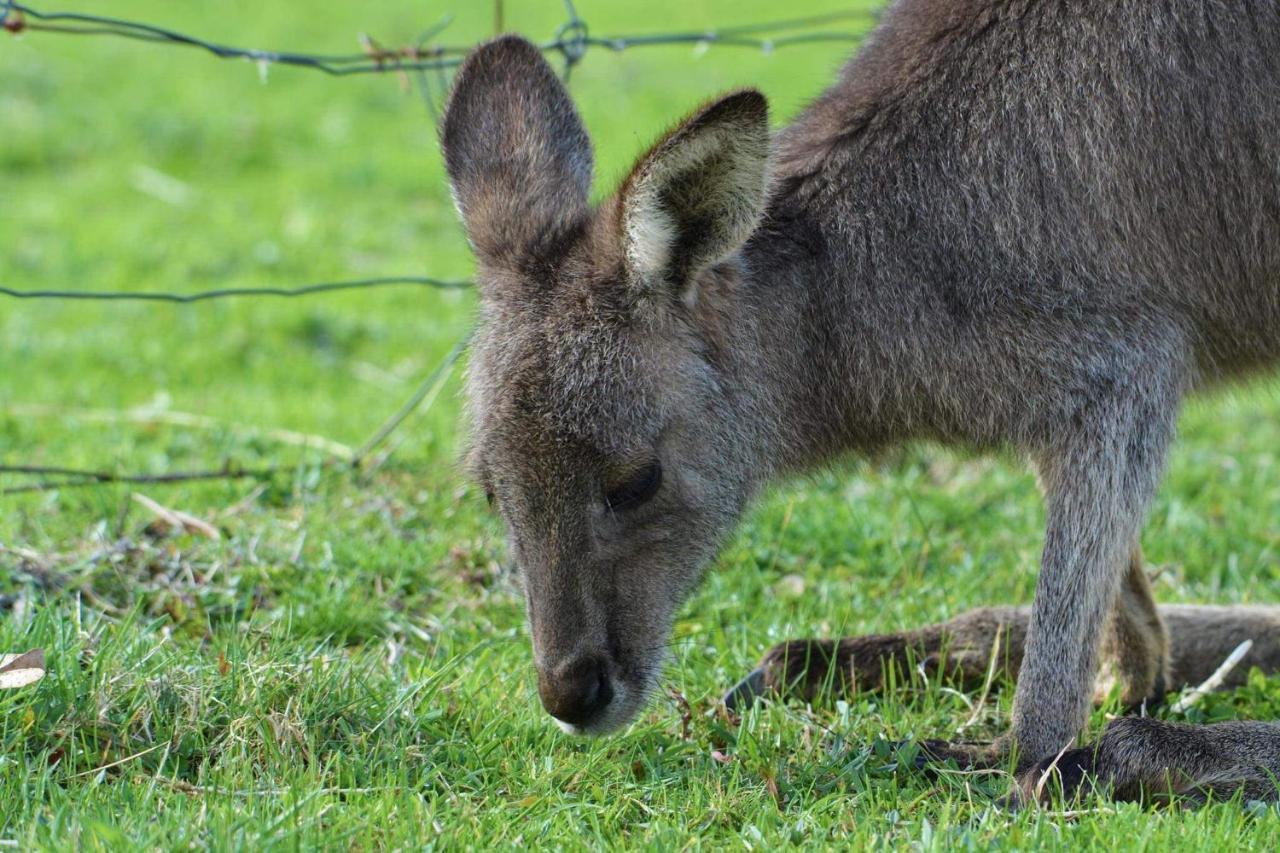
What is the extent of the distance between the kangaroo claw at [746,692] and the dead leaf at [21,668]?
1531mm

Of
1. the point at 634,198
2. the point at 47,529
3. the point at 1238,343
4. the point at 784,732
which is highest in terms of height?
the point at 634,198

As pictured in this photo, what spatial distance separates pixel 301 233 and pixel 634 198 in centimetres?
688

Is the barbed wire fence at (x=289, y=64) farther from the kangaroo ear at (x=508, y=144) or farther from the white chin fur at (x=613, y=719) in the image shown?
the white chin fur at (x=613, y=719)

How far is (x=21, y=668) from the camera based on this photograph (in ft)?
10.8

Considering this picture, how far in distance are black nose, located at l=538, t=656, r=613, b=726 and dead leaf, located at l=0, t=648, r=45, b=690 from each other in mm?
1055

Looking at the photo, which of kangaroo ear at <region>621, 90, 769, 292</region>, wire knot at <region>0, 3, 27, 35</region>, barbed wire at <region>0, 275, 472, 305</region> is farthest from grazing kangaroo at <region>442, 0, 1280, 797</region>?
wire knot at <region>0, 3, 27, 35</region>

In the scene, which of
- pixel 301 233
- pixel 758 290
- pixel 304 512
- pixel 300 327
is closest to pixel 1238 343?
pixel 758 290

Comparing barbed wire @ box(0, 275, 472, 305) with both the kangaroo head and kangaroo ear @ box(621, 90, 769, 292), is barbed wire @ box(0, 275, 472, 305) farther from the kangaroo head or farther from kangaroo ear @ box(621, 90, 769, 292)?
kangaroo ear @ box(621, 90, 769, 292)

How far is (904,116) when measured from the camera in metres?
3.80

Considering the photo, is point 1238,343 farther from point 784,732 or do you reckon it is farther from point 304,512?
point 304,512

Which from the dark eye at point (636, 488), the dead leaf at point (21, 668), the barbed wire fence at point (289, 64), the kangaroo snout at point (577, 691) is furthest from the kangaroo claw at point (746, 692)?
the dead leaf at point (21, 668)

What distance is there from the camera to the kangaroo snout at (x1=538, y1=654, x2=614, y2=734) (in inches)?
133

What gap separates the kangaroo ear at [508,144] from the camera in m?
3.83

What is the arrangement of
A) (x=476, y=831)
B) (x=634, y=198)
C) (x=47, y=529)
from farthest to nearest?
(x=47, y=529) → (x=634, y=198) → (x=476, y=831)
